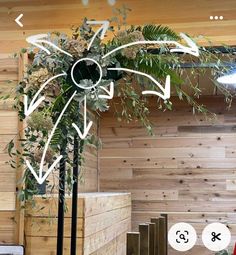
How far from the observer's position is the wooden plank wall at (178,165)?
16.3 ft

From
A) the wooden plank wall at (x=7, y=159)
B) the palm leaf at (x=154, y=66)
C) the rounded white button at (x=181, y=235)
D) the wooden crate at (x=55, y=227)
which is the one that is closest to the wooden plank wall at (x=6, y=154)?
the wooden plank wall at (x=7, y=159)

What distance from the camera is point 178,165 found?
16.6 ft

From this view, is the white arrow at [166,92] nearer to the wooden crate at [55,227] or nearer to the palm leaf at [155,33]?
the palm leaf at [155,33]

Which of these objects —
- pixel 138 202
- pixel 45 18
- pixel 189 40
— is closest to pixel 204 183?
pixel 138 202

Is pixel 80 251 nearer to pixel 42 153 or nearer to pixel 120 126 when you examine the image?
pixel 42 153

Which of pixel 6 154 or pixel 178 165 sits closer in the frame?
pixel 6 154

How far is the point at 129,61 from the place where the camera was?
6.74 feet

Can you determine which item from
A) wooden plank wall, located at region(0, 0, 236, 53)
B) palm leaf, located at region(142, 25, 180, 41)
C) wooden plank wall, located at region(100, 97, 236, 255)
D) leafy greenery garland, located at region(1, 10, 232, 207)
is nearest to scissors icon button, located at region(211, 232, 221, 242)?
wooden plank wall, located at region(100, 97, 236, 255)

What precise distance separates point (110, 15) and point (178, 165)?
2.39m

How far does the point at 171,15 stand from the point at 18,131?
49.7 inches

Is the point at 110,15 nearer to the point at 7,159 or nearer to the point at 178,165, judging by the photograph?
the point at 7,159

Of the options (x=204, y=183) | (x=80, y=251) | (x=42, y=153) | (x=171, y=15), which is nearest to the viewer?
(x=42, y=153)

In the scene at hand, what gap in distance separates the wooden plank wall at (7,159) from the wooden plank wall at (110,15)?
0.17 metres

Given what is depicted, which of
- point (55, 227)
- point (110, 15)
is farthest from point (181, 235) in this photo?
point (110, 15)
